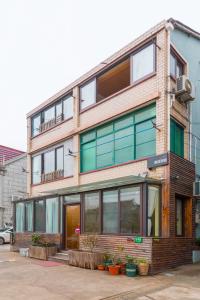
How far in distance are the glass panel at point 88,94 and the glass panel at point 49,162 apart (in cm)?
407

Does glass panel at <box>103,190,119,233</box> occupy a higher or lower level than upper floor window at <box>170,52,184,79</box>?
lower

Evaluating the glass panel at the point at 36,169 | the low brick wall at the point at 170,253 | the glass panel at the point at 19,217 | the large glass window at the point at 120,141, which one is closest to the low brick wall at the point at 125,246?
the low brick wall at the point at 170,253

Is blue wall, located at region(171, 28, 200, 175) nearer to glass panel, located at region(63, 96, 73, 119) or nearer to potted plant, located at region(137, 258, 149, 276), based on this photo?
potted plant, located at region(137, 258, 149, 276)

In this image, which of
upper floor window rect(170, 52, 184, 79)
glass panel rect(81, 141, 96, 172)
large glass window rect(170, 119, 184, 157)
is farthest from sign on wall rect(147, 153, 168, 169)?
glass panel rect(81, 141, 96, 172)

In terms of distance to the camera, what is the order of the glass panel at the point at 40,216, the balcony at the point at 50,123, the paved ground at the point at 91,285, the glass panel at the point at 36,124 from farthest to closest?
1. the glass panel at the point at 36,124
2. the balcony at the point at 50,123
3. the glass panel at the point at 40,216
4. the paved ground at the point at 91,285

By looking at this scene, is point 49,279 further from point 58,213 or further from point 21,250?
point 21,250

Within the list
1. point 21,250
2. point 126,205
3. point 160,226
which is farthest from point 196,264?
point 21,250

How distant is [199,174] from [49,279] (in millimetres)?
8460

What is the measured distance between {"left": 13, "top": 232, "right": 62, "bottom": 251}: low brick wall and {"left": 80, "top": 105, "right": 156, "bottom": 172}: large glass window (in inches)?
141

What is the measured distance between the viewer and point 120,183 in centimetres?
1481

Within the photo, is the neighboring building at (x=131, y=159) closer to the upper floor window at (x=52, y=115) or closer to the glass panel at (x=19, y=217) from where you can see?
the upper floor window at (x=52, y=115)

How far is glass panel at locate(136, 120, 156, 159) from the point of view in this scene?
1555 centimetres

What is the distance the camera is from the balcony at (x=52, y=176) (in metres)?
21.7

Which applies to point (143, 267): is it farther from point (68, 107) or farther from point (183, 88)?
point (68, 107)
